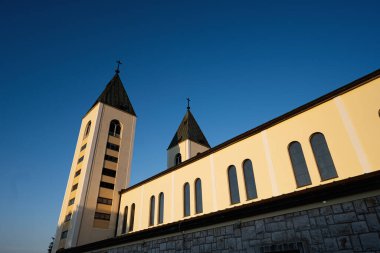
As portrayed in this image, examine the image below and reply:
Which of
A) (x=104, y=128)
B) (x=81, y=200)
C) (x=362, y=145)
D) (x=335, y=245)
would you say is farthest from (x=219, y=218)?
(x=104, y=128)

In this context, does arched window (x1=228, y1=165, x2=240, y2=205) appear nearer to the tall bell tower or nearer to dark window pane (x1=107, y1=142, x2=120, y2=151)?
the tall bell tower

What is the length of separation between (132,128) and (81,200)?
964 cm

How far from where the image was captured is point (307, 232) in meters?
7.71

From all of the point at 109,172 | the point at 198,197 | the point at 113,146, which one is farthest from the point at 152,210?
the point at 113,146

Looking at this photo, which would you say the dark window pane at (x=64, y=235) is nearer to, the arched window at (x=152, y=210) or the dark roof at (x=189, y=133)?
the arched window at (x=152, y=210)

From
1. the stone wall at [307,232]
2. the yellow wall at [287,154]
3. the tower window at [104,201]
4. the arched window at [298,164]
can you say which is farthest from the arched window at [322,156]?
the tower window at [104,201]

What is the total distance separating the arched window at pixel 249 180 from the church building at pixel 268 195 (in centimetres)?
5

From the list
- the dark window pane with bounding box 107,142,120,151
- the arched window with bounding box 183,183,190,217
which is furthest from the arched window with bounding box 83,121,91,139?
the arched window with bounding box 183,183,190,217

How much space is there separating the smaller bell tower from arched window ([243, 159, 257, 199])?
15550 millimetres

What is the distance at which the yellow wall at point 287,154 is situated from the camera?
955 centimetres

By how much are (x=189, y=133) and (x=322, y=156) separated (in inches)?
849

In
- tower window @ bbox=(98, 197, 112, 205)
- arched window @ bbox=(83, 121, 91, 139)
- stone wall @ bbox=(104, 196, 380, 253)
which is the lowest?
stone wall @ bbox=(104, 196, 380, 253)

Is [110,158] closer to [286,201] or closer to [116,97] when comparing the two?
[116,97]

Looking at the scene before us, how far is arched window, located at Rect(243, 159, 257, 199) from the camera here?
12594mm
